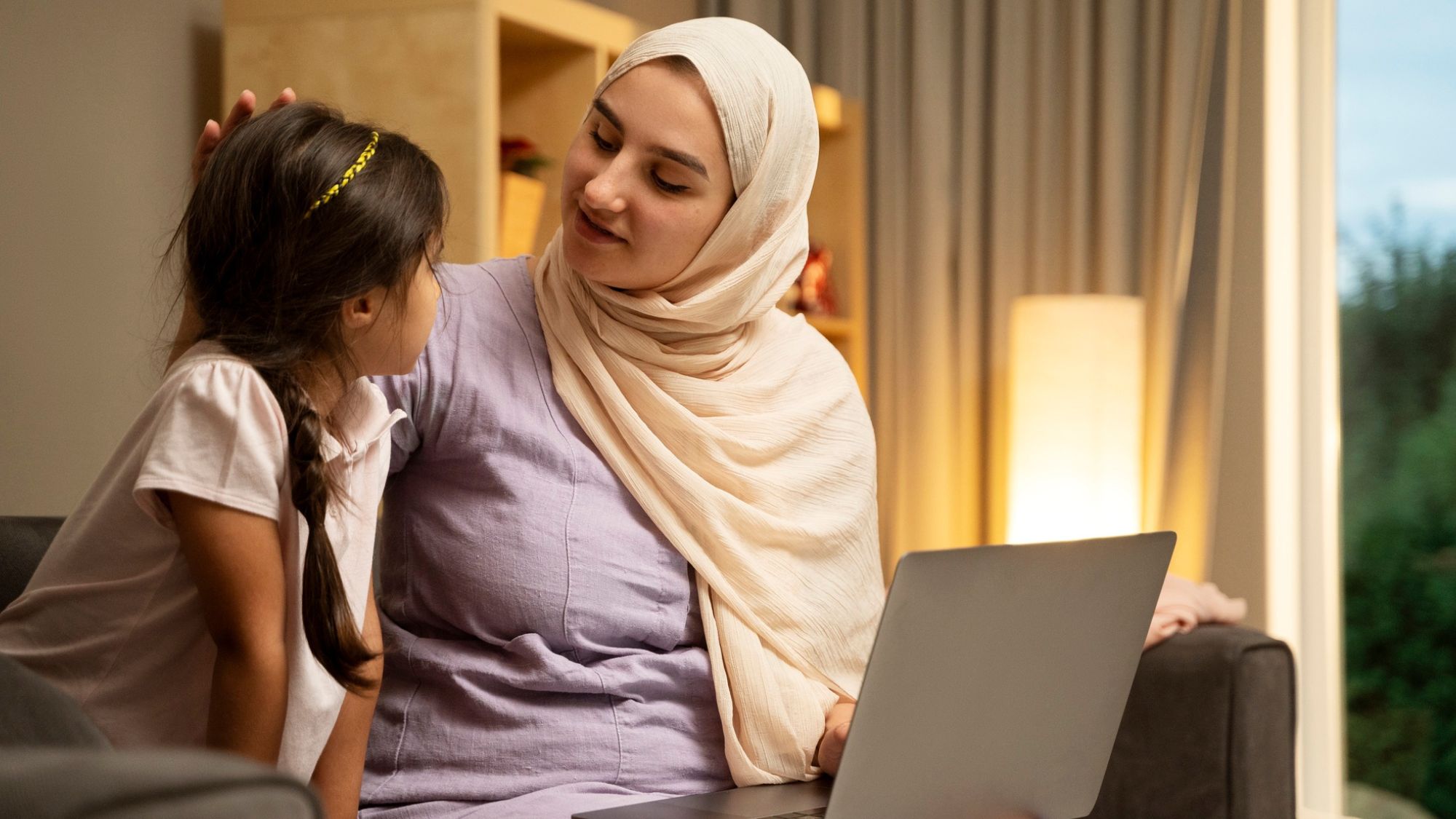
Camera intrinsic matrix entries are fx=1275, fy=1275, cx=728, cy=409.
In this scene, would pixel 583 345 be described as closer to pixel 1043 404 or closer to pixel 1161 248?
pixel 1043 404

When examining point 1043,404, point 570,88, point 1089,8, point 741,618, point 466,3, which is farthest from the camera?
point 1089,8

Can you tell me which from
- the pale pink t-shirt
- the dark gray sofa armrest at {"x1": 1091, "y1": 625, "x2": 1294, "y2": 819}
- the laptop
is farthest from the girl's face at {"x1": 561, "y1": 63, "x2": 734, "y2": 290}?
the dark gray sofa armrest at {"x1": 1091, "y1": 625, "x2": 1294, "y2": 819}

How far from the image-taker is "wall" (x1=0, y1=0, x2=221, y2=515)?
1.73 meters

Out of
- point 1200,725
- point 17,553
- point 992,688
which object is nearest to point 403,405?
point 17,553

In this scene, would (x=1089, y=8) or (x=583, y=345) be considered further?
(x=1089, y=8)

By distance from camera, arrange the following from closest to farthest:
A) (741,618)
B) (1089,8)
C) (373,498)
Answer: (373,498)
(741,618)
(1089,8)

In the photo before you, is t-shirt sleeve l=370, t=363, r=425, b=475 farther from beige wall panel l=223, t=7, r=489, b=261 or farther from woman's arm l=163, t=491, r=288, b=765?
beige wall panel l=223, t=7, r=489, b=261

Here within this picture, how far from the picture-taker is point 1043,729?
95cm

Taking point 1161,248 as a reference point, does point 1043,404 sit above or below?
below

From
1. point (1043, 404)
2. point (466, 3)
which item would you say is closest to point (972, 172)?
point (1043, 404)

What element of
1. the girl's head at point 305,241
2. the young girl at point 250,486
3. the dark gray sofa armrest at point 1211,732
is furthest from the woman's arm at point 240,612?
the dark gray sofa armrest at point 1211,732

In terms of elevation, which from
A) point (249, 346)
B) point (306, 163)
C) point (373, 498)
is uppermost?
point (306, 163)

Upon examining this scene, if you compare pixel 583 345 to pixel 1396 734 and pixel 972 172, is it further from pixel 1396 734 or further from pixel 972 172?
pixel 1396 734

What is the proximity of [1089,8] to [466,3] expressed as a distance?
1486 mm
